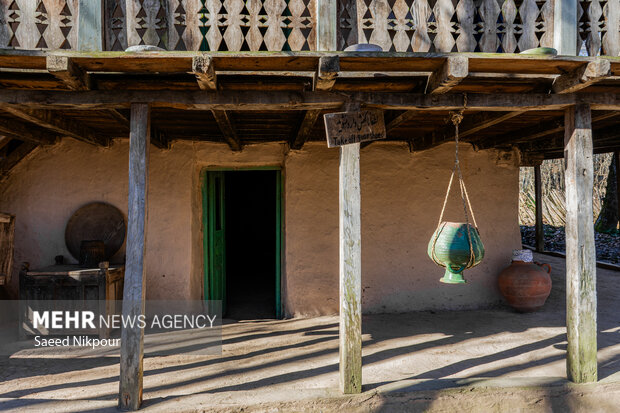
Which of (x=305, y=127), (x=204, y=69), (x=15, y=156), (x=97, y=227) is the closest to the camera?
(x=204, y=69)

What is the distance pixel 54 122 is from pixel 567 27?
16.4ft

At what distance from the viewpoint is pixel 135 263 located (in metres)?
3.40

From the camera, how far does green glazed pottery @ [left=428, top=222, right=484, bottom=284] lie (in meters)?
3.41

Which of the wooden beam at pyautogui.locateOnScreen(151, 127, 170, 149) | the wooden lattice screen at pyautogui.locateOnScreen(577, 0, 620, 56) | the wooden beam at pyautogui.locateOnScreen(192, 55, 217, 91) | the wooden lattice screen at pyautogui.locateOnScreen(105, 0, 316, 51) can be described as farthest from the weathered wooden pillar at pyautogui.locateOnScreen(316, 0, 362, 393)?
the wooden beam at pyautogui.locateOnScreen(151, 127, 170, 149)

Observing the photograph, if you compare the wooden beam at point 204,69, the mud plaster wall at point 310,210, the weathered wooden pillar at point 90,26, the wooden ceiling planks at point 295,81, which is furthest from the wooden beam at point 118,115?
the mud plaster wall at point 310,210

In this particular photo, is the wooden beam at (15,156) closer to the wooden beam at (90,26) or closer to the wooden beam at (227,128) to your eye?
the wooden beam at (227,128)

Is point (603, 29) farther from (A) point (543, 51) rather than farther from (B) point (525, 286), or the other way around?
(B) point (525, 286)

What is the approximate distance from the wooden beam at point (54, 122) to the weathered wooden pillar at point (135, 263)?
1114 millimetres

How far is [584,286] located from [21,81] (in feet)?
17.3

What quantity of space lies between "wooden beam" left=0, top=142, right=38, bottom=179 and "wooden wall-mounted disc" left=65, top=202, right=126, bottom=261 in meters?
1.05

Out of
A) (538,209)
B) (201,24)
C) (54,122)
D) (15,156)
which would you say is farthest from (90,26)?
(538,209)

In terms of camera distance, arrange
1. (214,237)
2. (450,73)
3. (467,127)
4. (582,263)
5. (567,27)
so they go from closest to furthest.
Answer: (450,73) → (567,27) → (582,263) → (467,127) → (214,237)

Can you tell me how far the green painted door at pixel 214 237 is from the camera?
246 inches

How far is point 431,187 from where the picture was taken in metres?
6.18
